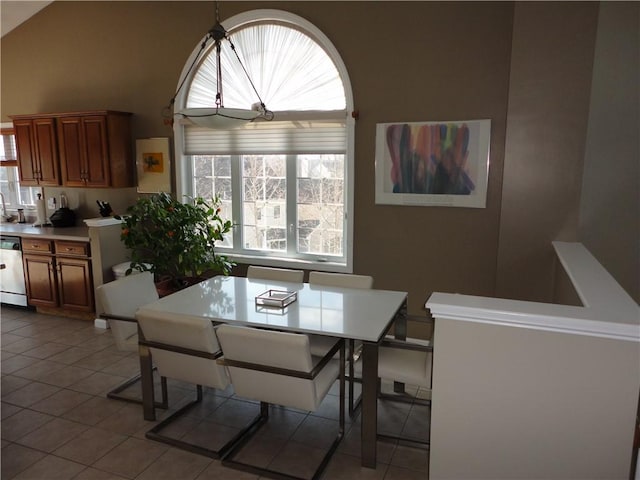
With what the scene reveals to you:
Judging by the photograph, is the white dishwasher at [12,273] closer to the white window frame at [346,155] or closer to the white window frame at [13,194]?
the white window frame at [13,194]

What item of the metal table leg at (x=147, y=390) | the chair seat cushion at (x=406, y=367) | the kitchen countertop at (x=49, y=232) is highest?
the kitchen countertop at (x=49, y=232)

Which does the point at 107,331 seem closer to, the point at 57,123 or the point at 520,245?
the point at 57,123

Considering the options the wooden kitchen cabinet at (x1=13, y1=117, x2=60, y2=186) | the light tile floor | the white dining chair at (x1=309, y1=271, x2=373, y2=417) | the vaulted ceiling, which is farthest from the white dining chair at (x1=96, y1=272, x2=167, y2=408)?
the vaulted ceiling

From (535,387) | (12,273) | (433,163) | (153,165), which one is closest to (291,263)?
(433,163)

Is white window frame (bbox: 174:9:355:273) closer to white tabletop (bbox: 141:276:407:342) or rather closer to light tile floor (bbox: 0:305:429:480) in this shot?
white tabletop (bbox: 141:276:407:342)

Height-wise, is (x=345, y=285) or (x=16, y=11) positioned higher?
(x=16, y=11)

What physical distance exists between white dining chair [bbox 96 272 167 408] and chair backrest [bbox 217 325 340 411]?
Answer: 0.89 meters

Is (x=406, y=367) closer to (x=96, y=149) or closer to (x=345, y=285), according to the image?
(x=345, y=285)

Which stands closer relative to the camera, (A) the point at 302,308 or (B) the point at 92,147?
(A) the point at 302,308

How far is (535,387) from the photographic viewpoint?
1.96 metres

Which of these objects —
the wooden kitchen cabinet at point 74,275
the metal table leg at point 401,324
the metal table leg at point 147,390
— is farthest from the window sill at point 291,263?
the metal table leg at point 147,390

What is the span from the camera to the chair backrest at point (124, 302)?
317 centimetres

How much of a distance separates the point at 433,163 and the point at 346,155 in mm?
762

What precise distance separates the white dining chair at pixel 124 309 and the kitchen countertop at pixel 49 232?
160 centimetres
